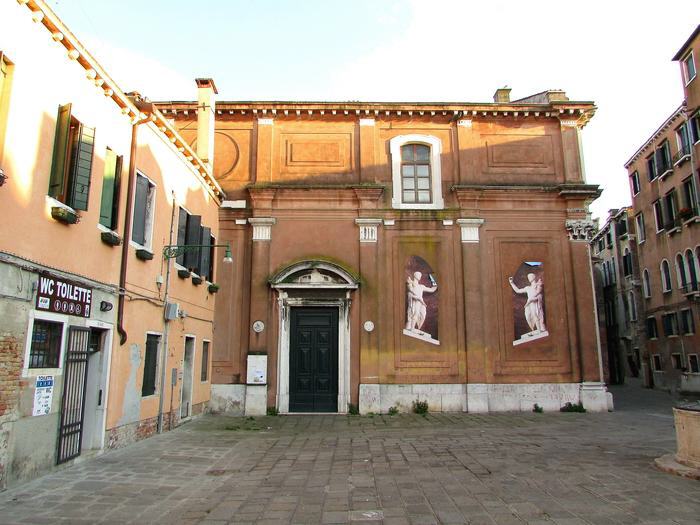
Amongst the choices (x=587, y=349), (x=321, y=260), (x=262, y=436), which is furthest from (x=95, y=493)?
(x=587, y=349)

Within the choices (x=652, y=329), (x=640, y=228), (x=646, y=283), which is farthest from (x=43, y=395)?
(x=640, y=228)

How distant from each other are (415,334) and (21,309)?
10372 mm

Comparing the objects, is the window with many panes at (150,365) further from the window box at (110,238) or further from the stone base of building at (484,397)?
the stone base of building at (484,397)

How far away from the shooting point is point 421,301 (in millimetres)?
15023

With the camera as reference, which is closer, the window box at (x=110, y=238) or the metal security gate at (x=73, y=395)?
the metal security gate at (x=73, y=395)

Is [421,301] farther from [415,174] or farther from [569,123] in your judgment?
[569,123]

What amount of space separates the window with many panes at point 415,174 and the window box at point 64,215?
10168 millimetres

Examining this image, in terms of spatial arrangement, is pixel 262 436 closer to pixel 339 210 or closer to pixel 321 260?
pixel 321 260

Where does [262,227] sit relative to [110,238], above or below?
above

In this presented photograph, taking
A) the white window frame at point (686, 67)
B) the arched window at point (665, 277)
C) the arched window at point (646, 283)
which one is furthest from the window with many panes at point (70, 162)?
the arched window at point (646, 283)

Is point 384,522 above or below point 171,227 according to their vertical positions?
below

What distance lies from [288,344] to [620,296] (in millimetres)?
25669

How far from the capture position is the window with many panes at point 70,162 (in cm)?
746

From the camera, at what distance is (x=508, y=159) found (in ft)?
53.1
